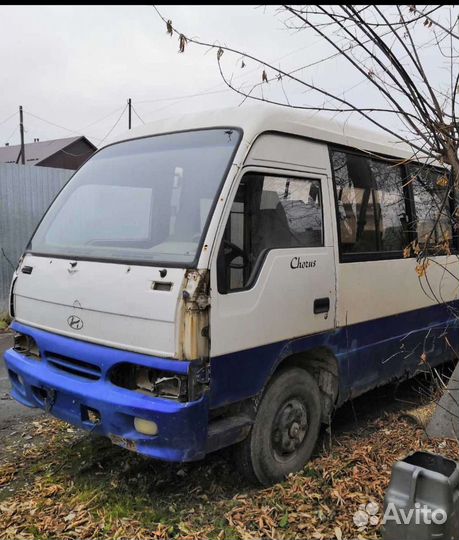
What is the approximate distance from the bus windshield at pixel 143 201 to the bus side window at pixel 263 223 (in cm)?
20

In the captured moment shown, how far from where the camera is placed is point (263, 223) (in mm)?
3277

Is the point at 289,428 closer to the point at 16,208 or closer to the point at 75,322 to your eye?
the point at 75,322

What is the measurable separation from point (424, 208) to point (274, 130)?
2223 millimetres

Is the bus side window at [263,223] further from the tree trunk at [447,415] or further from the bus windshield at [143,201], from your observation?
the tree trunk at [447,415]

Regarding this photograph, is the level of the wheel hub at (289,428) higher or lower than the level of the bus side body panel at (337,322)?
lower

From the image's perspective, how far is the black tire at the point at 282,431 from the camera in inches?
126

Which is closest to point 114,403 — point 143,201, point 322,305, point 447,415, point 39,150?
point 143,201

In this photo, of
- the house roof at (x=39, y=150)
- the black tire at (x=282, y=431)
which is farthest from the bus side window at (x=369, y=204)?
the house roof at (x=39, y=150)

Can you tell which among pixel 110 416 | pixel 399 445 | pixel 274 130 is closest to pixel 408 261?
pixel 399 445

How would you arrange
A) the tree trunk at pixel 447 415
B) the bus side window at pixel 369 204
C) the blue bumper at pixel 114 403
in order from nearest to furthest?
Result: the blue bumper at pixel 114 403
the tree trunk at pixel 447 415
the bus side window at pixel 369 204

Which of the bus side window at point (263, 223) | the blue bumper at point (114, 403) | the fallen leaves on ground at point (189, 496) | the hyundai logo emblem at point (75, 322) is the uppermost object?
the bus side window at point (263, 223)

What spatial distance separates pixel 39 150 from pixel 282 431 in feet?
119

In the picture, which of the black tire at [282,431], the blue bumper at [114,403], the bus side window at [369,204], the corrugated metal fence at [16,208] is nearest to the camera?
the blue bumper at [114,403]

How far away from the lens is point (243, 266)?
310 cm
